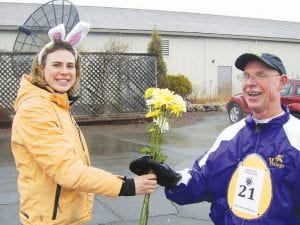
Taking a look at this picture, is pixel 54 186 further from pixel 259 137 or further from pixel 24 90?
pixel 259 137

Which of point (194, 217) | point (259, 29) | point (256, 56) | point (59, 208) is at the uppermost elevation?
point (259, 29)

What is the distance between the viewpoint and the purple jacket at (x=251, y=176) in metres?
2.57

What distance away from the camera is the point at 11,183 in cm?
740

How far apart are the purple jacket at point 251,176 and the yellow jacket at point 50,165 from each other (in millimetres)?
575

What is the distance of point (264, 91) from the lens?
2.77m

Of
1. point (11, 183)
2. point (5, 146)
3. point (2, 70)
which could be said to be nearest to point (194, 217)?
point (11, 183)

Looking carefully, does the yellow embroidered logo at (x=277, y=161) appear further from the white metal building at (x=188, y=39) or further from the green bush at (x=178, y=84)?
the white metal building at (x=188, y=39)

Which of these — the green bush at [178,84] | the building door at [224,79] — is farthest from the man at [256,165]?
the building door at [224,79]

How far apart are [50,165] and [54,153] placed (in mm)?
72

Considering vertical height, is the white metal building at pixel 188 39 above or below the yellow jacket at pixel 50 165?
above

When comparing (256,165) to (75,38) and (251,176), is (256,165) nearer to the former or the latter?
(251,176)

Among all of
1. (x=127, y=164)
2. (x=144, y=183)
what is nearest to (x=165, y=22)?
(x=127, y=164)

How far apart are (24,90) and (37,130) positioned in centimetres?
33

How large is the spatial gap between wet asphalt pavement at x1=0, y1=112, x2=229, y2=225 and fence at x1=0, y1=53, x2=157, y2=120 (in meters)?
2.26
